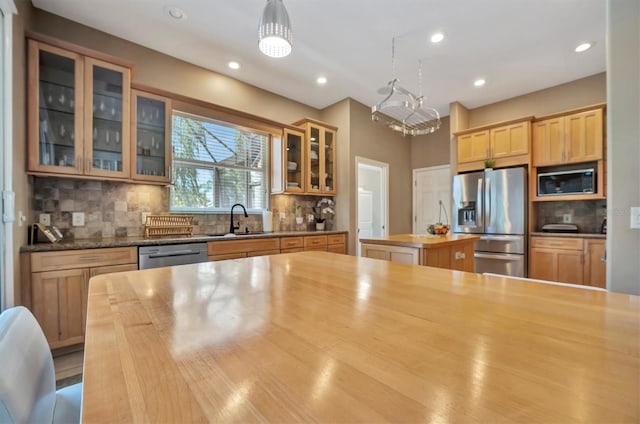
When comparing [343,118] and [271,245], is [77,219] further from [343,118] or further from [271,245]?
[343,118]

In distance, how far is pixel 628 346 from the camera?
0.55m

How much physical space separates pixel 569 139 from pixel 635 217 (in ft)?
10.2

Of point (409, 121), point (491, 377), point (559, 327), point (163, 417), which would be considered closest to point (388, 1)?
point (409, 121)

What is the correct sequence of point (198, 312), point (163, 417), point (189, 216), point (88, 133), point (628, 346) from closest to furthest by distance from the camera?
point (163, 417) < point (628, 346) < point (198, 312) < point (88, 133) < point (189, 216)

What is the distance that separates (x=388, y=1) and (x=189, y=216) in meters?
2.89

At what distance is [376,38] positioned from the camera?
Result: 2.85 metres

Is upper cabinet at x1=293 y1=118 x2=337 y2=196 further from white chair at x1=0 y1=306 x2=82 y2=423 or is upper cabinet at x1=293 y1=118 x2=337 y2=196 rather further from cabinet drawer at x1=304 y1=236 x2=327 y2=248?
white chair at x1=0 y1=306 x2=82 y2=423

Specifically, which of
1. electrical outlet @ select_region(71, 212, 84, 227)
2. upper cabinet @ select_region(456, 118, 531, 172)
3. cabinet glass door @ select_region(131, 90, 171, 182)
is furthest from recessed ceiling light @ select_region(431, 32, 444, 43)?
electrical outlet @ select_region(71, 212, 84, 227)

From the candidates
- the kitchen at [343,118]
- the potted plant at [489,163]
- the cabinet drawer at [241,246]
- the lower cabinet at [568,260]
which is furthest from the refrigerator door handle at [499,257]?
the cabinet drawer at [241,246]

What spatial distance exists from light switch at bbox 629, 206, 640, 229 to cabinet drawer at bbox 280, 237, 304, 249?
9.20 ft

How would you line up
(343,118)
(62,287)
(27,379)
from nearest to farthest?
(27,379)
(62,287)
(343,118)

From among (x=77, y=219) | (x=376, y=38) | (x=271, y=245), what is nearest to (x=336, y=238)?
(x=271, y=245)

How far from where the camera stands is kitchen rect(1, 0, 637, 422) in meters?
2.46

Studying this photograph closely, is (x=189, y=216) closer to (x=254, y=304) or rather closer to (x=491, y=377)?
(x=254, y=304)
